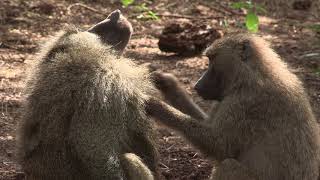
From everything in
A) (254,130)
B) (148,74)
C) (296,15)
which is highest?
(148,74)

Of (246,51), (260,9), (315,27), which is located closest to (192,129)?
(246,51)

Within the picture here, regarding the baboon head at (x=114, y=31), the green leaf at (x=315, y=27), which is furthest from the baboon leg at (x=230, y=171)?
the green leaf at (x=315, y=27)

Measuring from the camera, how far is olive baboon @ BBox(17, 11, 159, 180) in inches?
167

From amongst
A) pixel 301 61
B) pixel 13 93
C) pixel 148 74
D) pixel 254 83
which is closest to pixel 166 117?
pixel 148 74

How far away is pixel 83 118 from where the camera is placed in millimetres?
4246

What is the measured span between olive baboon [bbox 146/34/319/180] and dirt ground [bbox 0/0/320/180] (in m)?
0.79

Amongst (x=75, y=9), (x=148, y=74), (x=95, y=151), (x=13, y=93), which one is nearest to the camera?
(x=95, y=151)

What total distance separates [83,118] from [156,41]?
4.95 metres

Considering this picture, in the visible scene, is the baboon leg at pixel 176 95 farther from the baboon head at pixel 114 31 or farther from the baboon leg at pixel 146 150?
the baboon leg at pixel 146 150

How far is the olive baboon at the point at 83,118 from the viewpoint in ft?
13.9

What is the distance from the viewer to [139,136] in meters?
4.48

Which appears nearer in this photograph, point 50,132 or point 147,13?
point 50,132

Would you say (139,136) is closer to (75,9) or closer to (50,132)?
(50,132)

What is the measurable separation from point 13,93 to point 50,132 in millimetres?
2910
